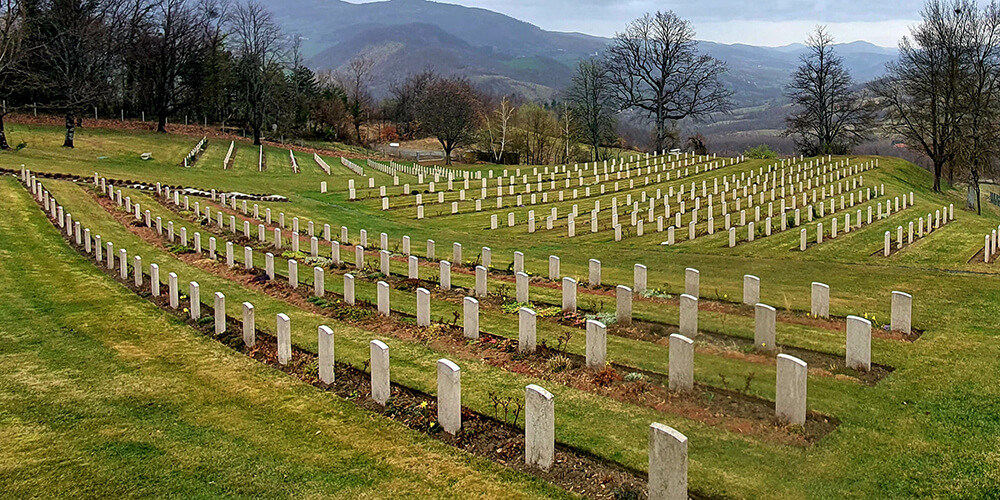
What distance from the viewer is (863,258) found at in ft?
62.0

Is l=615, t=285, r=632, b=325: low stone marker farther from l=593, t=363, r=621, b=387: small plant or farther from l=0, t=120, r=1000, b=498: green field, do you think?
l=593, t=363, r=621, b=387: small plant

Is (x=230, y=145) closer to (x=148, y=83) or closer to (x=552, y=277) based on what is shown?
(x=148, y=83)

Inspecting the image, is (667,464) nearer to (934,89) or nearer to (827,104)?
(934,89)

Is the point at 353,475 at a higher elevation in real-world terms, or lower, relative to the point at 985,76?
lower

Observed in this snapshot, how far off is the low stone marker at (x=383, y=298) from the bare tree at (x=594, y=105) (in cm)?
5684

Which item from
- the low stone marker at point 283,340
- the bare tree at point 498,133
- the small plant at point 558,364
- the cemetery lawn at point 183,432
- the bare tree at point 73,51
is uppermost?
the bare tree at point 73,51

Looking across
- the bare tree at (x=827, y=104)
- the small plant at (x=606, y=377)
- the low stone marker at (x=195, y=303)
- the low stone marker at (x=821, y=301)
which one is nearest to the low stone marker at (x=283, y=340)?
the low stone marker at (x=195, y=303)

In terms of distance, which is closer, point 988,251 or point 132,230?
point 988,251

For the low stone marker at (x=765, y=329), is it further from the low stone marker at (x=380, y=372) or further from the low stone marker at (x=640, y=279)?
the low stone marker at (x=380, y=372)

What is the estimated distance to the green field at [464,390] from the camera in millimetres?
6180

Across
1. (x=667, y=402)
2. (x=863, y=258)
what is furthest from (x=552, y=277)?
(x=863, y=258)

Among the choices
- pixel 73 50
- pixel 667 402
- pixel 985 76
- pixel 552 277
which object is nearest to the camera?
pixel 667 402

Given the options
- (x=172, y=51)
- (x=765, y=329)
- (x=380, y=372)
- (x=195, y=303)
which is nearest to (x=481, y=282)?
(x=195, y=303)

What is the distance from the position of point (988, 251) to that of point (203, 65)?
70.2 meters
